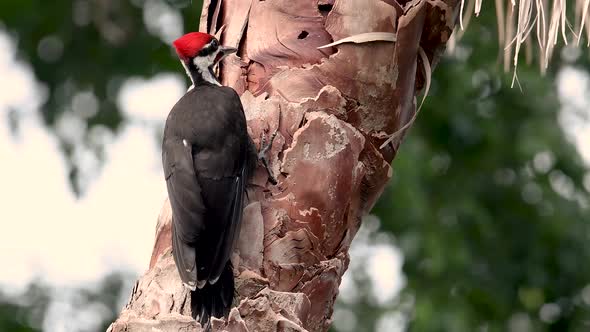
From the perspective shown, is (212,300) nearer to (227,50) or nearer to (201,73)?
(227,50)

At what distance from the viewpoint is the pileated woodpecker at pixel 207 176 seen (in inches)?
132

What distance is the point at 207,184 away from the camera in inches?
143

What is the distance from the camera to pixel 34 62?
806 cm

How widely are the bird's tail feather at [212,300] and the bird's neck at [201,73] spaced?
2.63 ft

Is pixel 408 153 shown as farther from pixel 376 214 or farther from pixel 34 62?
pixel 34 62

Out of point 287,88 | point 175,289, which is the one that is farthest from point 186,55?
point 175,289

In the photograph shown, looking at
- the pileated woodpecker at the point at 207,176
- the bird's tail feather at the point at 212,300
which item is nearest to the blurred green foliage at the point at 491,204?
the pileated woodpecker at the point at 207,176

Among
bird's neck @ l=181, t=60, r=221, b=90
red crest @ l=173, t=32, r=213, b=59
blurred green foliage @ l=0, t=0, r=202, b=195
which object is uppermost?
red crest @ l=173, t=32, r=213, b=59

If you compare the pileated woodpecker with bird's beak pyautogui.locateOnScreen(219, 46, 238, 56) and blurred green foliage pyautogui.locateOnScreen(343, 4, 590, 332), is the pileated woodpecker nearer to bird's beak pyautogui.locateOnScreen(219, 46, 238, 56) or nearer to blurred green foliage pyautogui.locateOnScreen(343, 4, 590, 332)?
bird's beak pyautogui.locateOnScreen(219, 46, 238, 56)

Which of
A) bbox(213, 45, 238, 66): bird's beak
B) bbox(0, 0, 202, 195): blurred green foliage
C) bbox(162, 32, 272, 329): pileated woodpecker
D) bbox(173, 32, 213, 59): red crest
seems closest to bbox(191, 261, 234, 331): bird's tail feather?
bbox(162, 32, 272, 329): pileated woodpecker

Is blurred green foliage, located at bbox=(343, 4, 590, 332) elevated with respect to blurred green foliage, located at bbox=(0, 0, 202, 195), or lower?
lower

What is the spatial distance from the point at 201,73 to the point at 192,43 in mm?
114

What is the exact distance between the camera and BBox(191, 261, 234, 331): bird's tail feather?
10.8ft

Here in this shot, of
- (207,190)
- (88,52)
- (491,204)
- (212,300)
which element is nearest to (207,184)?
(207,190)
